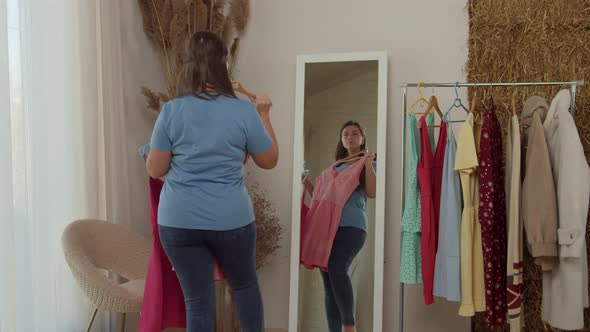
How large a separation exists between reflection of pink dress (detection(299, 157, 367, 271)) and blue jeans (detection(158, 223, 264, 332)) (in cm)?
88

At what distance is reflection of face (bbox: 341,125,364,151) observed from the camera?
3129 millimetres

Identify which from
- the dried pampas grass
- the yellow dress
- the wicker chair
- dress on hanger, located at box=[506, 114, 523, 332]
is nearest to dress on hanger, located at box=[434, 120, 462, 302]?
the yellow dress

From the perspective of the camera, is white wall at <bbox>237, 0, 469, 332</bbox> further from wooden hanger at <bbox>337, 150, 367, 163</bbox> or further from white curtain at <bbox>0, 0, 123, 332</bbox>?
white curtain at <bbox>0, 0, 123, 332</bbox>

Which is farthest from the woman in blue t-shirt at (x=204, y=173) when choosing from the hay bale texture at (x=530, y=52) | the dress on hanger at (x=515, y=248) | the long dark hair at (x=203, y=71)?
the hay bale texture at (x=530, y=52)

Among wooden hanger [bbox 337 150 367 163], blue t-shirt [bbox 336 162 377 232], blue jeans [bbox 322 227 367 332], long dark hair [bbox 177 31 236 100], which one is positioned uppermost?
long dark hair [bbox 177 31 236 100]

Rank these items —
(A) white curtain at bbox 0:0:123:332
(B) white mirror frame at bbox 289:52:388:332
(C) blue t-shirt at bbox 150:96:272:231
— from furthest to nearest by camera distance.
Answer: (B) white mirror frame at bbox 289:52:388:332 < (A) white curtain at bbox 0:0:123:332 < (C) blue t-shirt at bbox 150:96:272:231

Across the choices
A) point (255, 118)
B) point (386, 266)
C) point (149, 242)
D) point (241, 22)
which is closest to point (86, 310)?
point (149, 242)

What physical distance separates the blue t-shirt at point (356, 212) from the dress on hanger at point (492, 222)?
74 centimetres

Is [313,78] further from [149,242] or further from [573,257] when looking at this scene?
[573,257]

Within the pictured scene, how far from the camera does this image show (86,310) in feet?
8.94

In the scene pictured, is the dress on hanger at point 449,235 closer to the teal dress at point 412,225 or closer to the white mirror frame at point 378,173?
the teal dress at point 412,225

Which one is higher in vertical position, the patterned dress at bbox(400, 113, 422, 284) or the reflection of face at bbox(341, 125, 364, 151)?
the reflection of face at bbox(341, 125, 364, 151)

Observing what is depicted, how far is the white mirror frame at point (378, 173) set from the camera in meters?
3.07

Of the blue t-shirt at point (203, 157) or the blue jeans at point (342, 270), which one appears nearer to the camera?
the blue t-shirt at point (203, 157)
